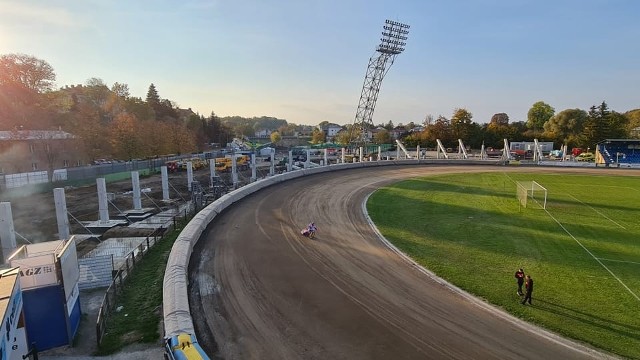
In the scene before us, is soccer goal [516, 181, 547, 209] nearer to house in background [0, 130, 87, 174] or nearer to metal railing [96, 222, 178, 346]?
metal railing [96, 222, 178, 346]

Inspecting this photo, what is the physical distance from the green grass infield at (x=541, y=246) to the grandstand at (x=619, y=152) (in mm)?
30623

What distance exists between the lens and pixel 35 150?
56.8m

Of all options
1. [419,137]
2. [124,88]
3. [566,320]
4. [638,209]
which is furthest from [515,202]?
[124,88]

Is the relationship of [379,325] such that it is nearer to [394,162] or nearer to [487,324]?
[487,324]

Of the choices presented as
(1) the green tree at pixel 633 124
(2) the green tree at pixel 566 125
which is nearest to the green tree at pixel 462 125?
(2) the green tree at pixel 566 125

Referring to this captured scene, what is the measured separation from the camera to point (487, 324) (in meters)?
11.4

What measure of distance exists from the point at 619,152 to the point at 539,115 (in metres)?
63.2

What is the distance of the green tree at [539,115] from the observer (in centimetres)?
11918

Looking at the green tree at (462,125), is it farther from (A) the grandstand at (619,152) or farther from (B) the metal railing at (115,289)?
(B) the metal railing at (115,289)

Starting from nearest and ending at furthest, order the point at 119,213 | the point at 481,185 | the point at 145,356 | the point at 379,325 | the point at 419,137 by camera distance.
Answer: the point at 145,356
the point at 379,325
the point at 119,213
the point at 481,185
the point at 419,137

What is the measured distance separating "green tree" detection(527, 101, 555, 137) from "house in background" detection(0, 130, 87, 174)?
399 ft

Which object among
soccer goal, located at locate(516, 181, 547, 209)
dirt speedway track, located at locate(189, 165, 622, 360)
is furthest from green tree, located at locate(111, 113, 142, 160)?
soccer goal, located at locate(516, 181, 547, 209)

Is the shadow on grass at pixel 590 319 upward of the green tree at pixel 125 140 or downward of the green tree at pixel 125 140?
downward

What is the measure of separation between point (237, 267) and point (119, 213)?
19.2m
